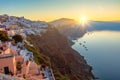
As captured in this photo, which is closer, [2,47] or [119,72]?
[2,47]

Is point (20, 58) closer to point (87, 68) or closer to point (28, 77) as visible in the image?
point (28, 77)

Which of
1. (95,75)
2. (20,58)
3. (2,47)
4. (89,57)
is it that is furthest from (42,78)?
(89,57)

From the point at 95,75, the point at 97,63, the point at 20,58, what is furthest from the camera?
the point at 97,63

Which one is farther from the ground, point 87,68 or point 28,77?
point 28,77

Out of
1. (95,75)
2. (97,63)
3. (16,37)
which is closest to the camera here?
(16,37)

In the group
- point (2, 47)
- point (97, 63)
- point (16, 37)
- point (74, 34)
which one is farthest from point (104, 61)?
point (74, 34)

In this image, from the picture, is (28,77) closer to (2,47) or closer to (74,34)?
(2,47)

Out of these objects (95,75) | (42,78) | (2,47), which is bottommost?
(95,75)

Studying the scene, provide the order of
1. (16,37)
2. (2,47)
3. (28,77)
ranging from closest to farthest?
(28,77), (2,47), (16,37)

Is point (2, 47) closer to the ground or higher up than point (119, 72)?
higher up
